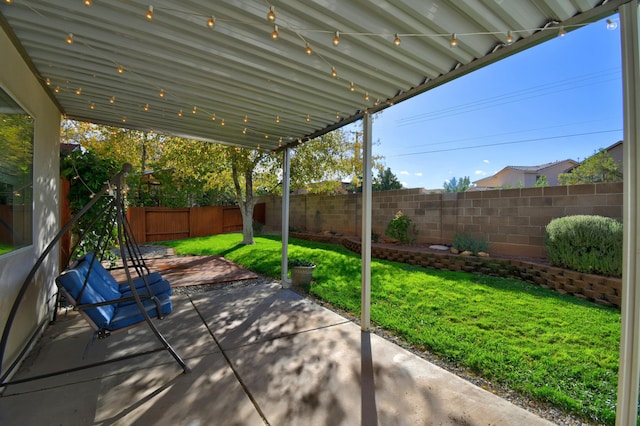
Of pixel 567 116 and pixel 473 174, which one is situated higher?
pixel 567 116

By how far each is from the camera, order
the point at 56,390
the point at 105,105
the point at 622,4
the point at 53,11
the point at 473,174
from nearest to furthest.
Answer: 1. the point at 622,4
2. the point at 53,11
3. the point at 56,390
4. the point at 105,105
5. the point at 473,174

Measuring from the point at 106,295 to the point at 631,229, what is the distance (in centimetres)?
419

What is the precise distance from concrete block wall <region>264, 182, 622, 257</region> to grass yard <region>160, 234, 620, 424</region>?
1130 mm

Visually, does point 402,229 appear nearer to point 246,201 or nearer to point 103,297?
point 246,201

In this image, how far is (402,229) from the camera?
7.64 meters

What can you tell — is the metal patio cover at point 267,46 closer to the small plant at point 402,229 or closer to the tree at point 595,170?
the small plant at point 402,229

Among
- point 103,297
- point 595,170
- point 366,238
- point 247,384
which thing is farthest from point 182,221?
point 595,170

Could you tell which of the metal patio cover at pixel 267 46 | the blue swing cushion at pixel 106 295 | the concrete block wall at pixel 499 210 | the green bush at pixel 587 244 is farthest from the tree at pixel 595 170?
the blue swing cushion at pixel 106 295

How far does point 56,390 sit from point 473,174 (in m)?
10.8

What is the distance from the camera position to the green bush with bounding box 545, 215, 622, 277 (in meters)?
4.04

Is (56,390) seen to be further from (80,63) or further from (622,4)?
(622,4)

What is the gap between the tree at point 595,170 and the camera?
727 centimetres

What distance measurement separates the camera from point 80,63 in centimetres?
265

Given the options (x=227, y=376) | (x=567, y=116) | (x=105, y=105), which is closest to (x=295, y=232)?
(x=105, y=105)
